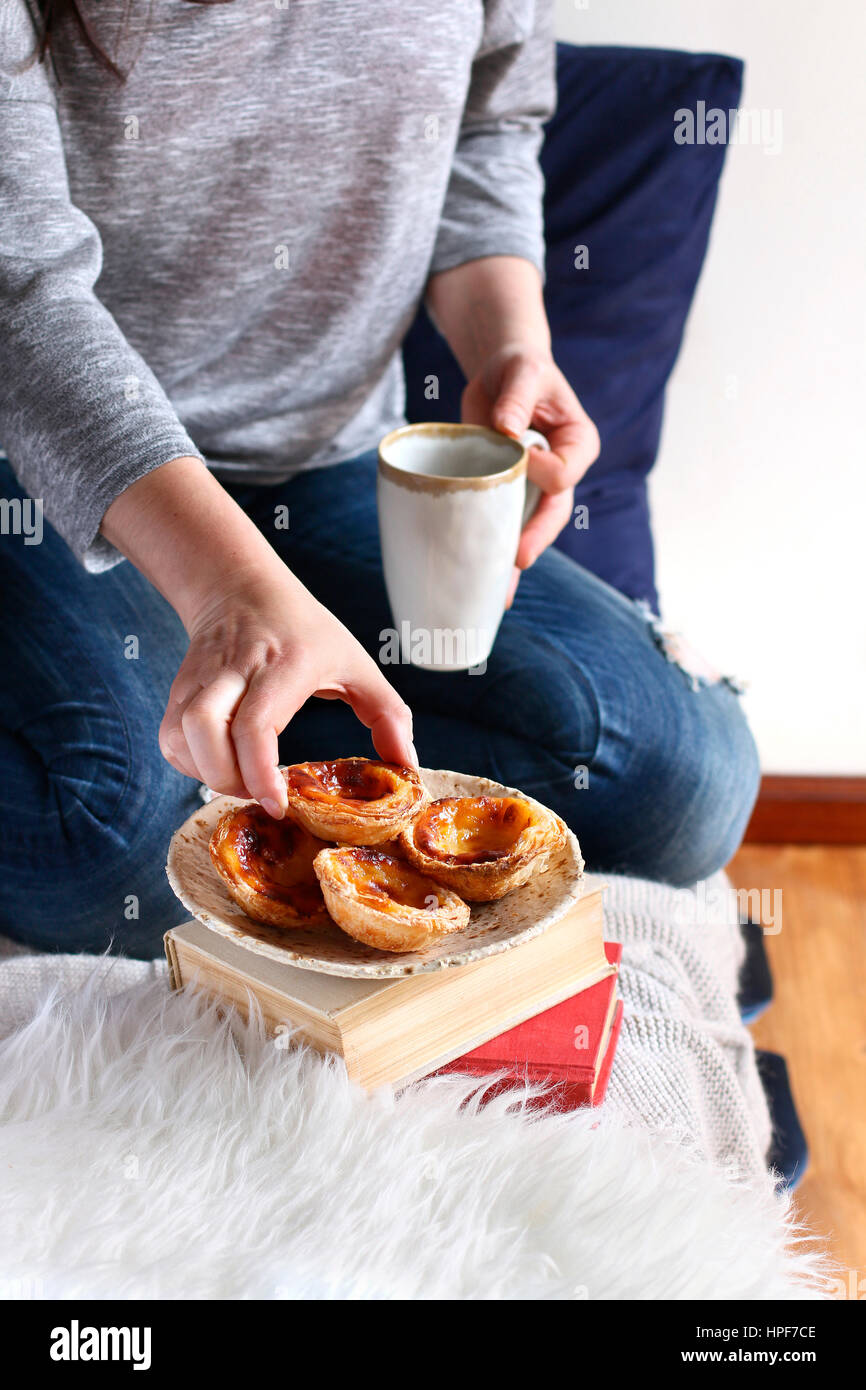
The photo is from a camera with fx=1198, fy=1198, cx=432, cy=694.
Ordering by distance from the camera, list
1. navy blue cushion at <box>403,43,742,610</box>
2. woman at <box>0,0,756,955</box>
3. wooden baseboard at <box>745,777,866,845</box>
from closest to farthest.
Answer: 1. woman at <box>0,0,756,955</box>
2. navy blue cushion at <box>403,43,742,610</box>
3. wooden baseboard at <box>745,777,866,845</box>

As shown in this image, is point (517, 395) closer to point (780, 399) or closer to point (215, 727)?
point (215, 727)

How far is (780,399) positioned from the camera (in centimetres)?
131

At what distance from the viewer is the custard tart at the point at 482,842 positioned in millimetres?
508

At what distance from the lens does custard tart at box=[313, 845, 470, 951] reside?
1.56ft

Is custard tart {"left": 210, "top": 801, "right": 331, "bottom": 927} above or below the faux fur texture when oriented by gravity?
above

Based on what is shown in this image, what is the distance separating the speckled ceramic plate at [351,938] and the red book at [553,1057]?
3.0 inches

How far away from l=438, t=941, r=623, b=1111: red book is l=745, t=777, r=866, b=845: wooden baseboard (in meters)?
1.01

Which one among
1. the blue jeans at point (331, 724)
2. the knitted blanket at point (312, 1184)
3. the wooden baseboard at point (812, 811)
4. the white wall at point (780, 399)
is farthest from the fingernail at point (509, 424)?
the wooden baseboard at point (812, 811)

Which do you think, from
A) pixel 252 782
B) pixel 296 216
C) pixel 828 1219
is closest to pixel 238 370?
pixel 296 216

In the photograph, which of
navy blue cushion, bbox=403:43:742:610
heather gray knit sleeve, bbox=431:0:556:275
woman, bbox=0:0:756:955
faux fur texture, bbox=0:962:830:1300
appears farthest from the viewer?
navy blue cushion, bbox=403:43:742:610

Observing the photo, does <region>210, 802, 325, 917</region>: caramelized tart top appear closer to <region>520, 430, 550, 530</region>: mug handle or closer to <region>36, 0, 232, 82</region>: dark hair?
<region>520, 430, 550, 530</region>: mug handle

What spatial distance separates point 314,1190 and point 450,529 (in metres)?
0.39

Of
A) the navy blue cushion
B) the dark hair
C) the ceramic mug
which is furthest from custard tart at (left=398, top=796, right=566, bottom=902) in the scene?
the navy blue cushion

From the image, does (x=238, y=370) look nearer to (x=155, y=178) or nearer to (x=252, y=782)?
(x=155, y=178)
